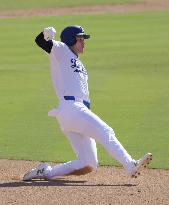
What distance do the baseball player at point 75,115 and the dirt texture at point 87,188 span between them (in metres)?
0.18

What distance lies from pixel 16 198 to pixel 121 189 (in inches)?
44.2

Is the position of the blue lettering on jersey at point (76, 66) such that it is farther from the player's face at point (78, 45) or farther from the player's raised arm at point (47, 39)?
the player's raised arm at point (47, 39)

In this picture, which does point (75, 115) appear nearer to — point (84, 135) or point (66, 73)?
point (84, 135)

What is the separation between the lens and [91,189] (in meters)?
7.98

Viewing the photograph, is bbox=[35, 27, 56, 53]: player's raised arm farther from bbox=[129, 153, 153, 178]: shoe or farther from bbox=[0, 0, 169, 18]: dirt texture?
bbox=[0, 0, 169, 18]: dirt texture

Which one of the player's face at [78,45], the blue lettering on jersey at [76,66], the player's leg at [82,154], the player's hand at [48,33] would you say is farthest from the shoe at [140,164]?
the player's hand at [48,33]

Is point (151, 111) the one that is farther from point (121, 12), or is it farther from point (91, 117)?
point (121, 12)

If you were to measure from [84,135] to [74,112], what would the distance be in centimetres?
35

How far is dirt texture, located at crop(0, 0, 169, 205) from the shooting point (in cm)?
745

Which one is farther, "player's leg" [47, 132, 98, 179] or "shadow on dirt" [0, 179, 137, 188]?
"player's leg" [47, 132, 98, 179]

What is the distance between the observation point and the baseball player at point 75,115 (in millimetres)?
8242

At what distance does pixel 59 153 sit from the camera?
10.6 meters

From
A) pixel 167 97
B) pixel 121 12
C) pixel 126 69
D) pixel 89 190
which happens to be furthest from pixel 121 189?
pixel 121 12

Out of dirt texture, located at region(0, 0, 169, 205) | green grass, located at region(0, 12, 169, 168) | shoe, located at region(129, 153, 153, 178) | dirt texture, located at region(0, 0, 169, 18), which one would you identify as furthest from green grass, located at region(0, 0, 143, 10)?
shoe, located at region(129, 153, 153, 178)
